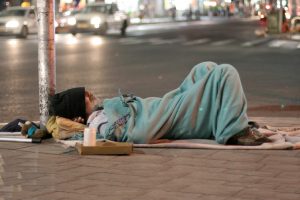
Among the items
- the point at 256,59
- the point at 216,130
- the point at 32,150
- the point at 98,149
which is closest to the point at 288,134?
the point at 216,130

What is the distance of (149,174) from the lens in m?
6.42

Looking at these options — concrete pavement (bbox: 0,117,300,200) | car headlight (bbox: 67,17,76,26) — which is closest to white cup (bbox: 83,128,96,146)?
concrete pavement (bbox: 0,117,300,200)

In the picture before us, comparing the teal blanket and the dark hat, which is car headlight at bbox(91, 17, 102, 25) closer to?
the dark hat

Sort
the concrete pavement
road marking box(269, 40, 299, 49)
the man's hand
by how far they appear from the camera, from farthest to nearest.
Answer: road marking box(269, 40, 299, 49) → the man's hand → the concrete pavement

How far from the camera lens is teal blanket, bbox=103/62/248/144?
24.6 ft

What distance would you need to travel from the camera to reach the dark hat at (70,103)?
7980mm

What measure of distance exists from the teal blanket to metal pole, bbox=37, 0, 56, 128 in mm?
957

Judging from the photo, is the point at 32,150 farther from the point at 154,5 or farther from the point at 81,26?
the point at 154,5

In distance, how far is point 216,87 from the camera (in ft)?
24.8

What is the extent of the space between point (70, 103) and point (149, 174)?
1.92 meters

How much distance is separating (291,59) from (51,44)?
14855mm

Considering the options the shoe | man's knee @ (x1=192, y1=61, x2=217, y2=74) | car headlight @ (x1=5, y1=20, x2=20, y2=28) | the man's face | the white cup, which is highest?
car headlight @ (x1=5, y1=20, x2=20, y2=28)

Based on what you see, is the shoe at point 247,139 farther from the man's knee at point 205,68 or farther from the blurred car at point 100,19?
the blurred car at point 100,19

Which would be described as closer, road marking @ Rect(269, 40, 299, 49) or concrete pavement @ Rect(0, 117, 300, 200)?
concrete pavement @ Rect(0, 117, 300, 200)
